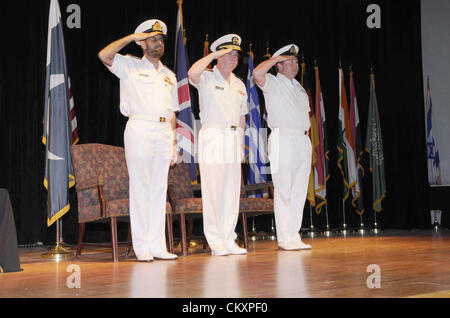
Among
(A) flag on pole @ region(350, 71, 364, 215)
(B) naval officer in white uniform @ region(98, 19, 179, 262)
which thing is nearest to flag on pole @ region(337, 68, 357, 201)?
(A) flag on pole @ region(350, 71, 364, 215)

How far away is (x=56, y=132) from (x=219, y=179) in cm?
222

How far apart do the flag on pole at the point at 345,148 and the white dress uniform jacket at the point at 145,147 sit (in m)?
4.69

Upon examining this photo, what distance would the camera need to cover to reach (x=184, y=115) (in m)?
6.94

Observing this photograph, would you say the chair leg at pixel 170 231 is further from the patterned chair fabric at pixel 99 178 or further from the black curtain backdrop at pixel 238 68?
the black curtain backdrop at pixel 238 68

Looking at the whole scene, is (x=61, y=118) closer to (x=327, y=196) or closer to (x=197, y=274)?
(x=197, y=274)

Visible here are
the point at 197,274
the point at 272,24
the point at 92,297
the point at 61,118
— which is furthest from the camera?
the point at 272,24

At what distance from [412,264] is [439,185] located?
558 cm

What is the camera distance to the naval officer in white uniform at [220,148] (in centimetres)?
482

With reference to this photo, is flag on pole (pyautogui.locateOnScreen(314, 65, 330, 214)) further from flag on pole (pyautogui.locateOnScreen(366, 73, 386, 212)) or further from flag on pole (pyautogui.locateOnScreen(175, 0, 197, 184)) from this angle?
flag on pole (pyautogui.locateOnScreen(175, 0, 197, 184))

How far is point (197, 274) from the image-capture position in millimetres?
3455

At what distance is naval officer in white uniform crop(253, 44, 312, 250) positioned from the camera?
5.19m

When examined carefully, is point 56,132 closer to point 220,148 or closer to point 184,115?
point 184,115

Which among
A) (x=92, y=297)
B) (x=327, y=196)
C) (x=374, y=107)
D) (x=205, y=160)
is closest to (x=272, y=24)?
(x=374, y=107)

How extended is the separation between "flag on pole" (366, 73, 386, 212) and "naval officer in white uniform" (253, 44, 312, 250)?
3.90m
